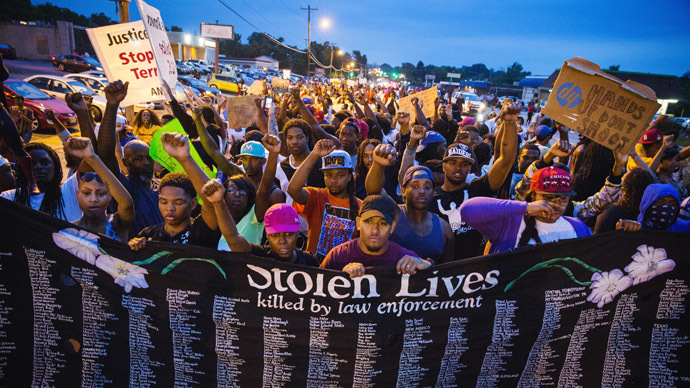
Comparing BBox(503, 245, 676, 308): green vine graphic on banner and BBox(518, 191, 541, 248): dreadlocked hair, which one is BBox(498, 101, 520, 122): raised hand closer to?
BBox(518, 191, 541, 248): dreadlocked hair

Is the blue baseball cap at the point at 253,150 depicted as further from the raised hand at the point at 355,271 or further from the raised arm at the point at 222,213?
the raised hand at the point at 355,271

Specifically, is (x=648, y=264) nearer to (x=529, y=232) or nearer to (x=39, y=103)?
(x=529, y=232)

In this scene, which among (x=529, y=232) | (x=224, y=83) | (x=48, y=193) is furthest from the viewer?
(x=224, y=83)

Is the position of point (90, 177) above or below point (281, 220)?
above

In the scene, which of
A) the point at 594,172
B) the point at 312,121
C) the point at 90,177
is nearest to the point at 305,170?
the point at 90,177

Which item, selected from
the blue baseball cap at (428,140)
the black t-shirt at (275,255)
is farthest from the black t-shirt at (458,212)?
the blue baseball cap at (428,140)

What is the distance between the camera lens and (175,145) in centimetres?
276

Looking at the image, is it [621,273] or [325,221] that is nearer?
[621,273]

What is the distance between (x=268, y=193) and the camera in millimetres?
3473

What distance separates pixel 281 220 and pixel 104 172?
1356 millimetres

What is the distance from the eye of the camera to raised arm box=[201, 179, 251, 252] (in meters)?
2.49

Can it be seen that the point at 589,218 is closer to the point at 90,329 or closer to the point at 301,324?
the point at 301,324

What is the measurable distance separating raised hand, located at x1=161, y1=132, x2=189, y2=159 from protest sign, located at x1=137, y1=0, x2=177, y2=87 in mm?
2048

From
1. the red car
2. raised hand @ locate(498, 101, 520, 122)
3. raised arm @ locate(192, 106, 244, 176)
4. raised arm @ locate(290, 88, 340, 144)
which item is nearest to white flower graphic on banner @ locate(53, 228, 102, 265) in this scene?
raised arm @ locate(192, 106, 244, 176)
